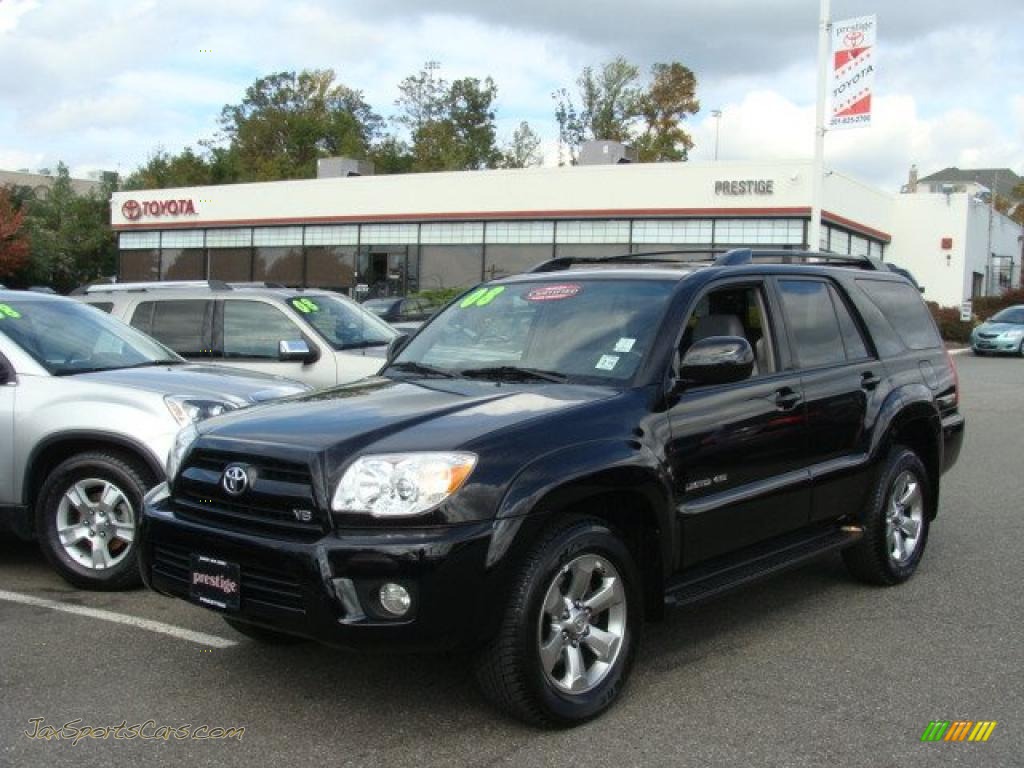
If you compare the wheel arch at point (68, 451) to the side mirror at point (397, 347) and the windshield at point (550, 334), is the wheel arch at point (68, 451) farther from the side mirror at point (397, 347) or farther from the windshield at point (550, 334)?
the windshield at point (550, 334)

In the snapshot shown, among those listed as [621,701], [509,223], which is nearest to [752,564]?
[621,701]

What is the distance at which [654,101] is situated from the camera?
227 feet

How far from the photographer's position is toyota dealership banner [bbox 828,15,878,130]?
18922 mm

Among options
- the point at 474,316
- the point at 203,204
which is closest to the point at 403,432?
the point at 474,316

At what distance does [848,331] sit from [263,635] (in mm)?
3497

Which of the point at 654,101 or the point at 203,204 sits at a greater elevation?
the point at 654,101

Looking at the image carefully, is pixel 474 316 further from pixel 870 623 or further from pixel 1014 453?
pixel 1014 453

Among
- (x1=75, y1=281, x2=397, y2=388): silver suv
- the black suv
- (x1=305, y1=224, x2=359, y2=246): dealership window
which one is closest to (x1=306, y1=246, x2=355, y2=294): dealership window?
(x1=305, y1=224, x2=359, y2=246): dealership window

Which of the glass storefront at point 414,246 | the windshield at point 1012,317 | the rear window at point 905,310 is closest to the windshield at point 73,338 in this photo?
the rear window at point 905,310

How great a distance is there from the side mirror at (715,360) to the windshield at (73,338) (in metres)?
3.84

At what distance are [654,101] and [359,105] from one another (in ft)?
87.6

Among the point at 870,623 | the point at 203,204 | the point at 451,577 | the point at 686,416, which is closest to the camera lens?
the point at 451,577

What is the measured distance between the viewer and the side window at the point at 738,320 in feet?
16.3

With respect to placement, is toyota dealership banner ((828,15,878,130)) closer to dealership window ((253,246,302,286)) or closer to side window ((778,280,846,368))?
side window ((778,280,846,368))
